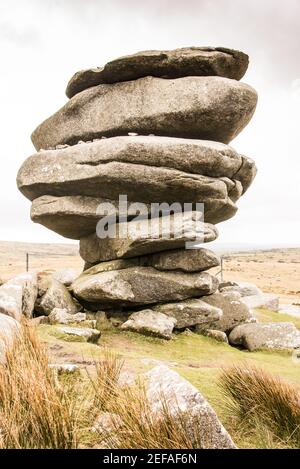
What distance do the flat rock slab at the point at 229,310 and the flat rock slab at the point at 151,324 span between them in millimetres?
2566

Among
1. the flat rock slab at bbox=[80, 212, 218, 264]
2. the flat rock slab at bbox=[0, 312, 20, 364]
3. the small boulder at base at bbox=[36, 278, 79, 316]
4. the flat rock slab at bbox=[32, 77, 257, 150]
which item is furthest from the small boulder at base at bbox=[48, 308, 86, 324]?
the flat rock slab at bbox=[32, 77, 257, 150]

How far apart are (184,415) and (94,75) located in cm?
1471

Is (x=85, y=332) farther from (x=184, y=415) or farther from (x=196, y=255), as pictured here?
(x=184, y=415)

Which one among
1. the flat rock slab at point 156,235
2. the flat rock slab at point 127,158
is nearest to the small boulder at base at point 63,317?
the flat rock slab at point 156,235

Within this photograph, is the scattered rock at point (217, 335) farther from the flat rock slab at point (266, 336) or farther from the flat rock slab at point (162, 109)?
the flat rock slab at point (162, 109)

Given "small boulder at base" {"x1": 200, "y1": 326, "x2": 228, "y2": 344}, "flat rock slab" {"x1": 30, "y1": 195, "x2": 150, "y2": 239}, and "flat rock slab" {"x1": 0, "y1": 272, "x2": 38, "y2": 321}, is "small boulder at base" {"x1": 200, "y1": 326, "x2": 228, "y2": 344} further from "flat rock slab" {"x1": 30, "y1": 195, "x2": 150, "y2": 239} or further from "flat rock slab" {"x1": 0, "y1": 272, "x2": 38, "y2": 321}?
"flat rock slab" {"x1": 0, "y1": 272, "x2": 38, "y2": 321}

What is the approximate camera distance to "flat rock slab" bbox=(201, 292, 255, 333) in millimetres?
16609

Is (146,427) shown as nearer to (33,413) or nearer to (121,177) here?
(33,413)

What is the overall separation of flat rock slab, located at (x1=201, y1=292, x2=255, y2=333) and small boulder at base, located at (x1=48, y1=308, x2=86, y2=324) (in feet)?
17.4

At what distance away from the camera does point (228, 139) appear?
55.3 feet

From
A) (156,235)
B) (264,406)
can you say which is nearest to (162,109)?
(156,235)

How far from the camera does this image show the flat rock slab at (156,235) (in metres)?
14.8
